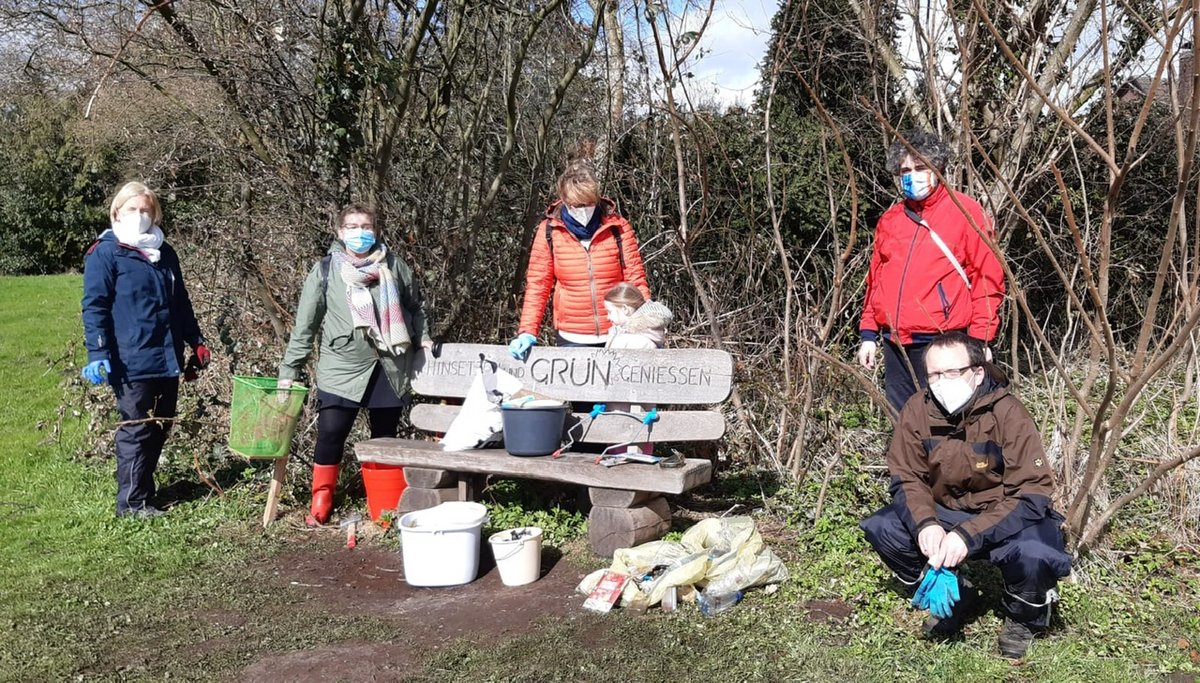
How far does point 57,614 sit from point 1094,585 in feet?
13.9

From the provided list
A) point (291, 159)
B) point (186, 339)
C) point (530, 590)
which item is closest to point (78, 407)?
point (186, 339)

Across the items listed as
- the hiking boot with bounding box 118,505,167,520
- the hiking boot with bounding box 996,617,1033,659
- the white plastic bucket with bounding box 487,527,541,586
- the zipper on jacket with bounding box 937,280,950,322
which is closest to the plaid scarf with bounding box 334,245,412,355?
the white plastic bucket with bounding box 487,527,541,586

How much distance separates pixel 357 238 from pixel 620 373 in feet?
4.95

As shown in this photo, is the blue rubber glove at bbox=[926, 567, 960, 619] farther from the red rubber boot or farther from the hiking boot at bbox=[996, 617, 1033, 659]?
the red rubber boot

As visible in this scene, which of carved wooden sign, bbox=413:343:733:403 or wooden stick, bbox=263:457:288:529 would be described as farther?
wooden stick, bbox=263:457:288:529

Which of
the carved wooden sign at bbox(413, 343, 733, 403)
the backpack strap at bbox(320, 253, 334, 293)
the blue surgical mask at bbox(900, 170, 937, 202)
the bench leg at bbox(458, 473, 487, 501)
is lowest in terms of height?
the bench leg at bbox(458, 473, 487, 501)

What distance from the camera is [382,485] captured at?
5.45 meters

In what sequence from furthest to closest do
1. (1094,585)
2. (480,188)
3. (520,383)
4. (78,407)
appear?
(78,407) < (480,188) < (520,383) < (1094,585)

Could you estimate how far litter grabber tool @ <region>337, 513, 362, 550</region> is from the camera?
17.0 feet

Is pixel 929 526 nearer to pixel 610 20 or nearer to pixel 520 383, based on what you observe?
pixel 520 383

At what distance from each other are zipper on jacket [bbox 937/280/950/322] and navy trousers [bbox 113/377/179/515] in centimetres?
402

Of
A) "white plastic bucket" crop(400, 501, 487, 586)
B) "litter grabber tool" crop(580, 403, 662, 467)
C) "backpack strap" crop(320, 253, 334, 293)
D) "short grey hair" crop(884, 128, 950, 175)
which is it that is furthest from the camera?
"backpack strap" crop(320, 253, 334, 293)

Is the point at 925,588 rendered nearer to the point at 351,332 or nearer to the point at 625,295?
the point at 625,295

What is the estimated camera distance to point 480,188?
6.09m
